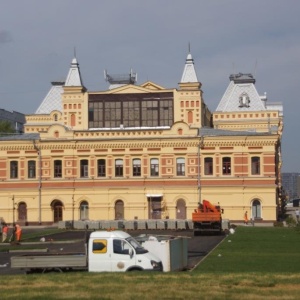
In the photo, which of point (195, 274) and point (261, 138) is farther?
point (261, 138)

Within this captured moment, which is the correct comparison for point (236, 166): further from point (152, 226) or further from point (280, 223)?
point (152, 226)

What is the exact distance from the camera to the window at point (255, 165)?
258ft

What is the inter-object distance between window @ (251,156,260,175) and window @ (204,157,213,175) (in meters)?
4.28

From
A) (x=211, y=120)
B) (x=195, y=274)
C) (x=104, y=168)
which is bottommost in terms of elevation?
(x=195, y=274)

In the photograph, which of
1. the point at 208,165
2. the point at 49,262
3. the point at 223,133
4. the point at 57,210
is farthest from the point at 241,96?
the point at 49,262

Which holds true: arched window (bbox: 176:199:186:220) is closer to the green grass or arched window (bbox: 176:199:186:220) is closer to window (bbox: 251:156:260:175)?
window (bbox: 251:156:260:175)

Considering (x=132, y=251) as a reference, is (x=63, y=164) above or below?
above

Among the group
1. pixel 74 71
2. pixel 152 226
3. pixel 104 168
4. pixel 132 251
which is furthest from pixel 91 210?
pixel 132 251

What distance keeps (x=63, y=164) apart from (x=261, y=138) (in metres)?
21.4

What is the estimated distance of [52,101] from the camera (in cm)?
9994

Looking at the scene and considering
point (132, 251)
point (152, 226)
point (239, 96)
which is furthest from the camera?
point (239, 96)

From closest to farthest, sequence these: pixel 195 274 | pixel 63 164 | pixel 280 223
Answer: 1. pixel 195 274
2. pixel 280 223
3. pixel 63 164

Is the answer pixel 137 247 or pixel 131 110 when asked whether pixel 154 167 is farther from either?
pixel 137 247

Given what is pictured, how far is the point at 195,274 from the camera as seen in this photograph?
25.7 meters
